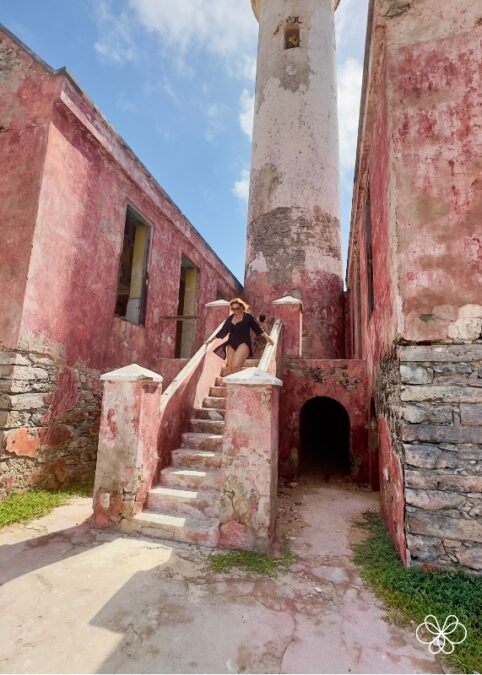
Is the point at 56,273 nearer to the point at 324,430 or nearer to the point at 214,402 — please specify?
the point at 214,402

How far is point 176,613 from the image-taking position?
275 centimetres

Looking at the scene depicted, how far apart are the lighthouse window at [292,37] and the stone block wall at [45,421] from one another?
1286cm

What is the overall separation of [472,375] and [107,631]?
3.61 m

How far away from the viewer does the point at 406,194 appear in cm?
378

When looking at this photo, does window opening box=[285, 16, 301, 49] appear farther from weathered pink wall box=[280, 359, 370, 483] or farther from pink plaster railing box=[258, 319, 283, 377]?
weathered pink wall box=[280, 359, 370, 483]

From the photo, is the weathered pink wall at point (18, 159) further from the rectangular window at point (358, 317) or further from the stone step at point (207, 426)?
the rectangular window at point (358, 317)

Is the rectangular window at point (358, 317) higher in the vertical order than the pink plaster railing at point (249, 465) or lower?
higher

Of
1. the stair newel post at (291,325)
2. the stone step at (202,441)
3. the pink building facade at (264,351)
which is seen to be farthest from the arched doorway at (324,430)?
the stone step at (202,441)

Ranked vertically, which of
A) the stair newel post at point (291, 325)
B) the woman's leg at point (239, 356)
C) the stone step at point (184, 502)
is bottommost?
the stone step at point (184, 502)

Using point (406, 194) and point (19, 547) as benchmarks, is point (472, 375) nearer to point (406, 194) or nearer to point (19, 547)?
point (406, 194)

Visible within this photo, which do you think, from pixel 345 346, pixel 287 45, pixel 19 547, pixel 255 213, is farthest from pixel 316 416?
pixel 287 45

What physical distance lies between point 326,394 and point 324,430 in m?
3.83

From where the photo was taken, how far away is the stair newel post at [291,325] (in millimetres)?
7457

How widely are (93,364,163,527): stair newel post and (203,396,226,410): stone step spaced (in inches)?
69.3
